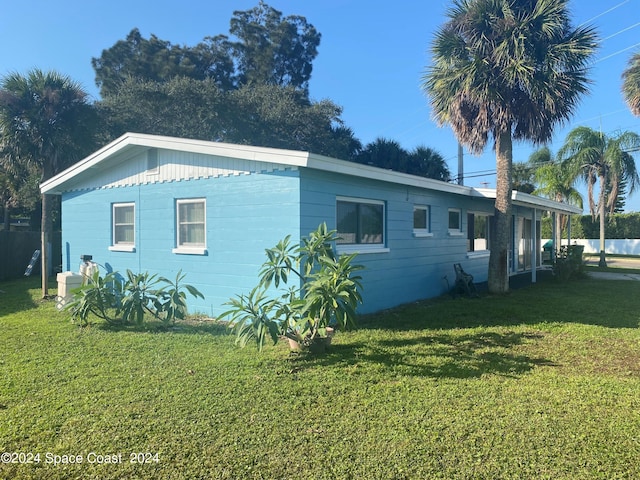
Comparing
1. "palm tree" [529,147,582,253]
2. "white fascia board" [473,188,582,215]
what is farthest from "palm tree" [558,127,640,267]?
"white fascia board" [473,188,582,215]

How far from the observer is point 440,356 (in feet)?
17.9

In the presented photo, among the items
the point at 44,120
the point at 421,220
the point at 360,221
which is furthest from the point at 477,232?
the point at 44,120

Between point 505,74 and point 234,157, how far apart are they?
634 centimetres

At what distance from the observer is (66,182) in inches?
427

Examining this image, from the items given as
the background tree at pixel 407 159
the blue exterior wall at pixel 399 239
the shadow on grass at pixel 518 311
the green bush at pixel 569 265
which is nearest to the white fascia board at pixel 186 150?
the blue exterior wall at pixel 399 239

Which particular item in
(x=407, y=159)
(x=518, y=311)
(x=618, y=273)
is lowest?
(x=518, y=311)

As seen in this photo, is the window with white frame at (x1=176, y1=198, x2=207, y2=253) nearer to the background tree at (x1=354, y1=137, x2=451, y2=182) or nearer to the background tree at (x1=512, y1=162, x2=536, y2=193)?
the background tree at (x1=354, y1=137, x2=451, y2=182)

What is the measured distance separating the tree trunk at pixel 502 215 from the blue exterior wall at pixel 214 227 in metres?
6.10

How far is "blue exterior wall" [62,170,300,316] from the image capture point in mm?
7074

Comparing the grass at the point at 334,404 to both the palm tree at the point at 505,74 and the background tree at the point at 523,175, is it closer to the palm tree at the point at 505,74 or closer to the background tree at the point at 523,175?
the palm tree at the point at 505,74

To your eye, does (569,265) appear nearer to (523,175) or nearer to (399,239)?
(399,239)

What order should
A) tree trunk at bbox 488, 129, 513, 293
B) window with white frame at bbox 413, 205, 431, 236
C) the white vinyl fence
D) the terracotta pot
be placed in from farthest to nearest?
the white vinyl fence → tree trunk at bbox 488, 129, 513, 293 → window with white frame at bbox 413, 205, 431, 236 → the terracotta pot

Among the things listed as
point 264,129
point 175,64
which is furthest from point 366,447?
point 175,64

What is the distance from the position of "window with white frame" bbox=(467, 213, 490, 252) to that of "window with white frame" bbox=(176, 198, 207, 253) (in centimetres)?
774
